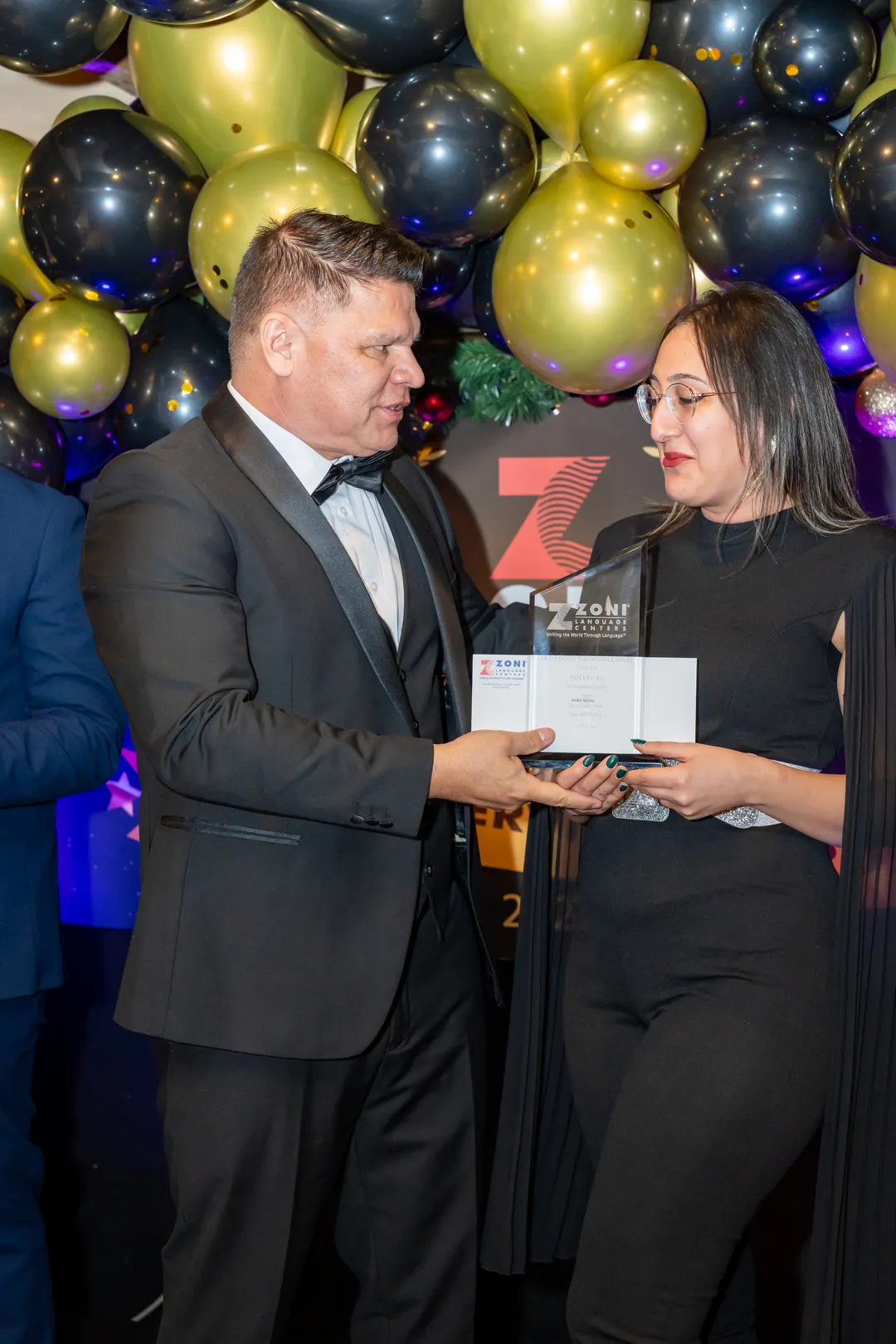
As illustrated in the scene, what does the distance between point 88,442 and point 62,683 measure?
94 centimetres

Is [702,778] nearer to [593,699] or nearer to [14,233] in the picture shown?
[593,699]

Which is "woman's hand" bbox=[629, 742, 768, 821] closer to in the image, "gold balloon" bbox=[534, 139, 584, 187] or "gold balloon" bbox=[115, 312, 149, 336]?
"gold balloon" bbox=[534, 139, 584, 187]

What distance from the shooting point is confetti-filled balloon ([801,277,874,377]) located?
2410 mm

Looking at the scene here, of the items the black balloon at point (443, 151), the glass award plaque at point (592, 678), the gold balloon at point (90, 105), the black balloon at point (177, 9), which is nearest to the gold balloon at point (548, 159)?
the black balloon at point (443, 151)

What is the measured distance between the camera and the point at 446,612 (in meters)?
2.08

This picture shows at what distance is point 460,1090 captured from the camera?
207 centimetres

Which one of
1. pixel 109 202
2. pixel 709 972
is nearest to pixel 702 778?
pixel 709 972

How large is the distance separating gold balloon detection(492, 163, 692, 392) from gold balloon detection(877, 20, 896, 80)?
440 millimetres

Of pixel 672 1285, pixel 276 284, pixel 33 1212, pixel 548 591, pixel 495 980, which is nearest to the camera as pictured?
pixel 672 1285

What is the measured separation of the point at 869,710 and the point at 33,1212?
1.74 meters

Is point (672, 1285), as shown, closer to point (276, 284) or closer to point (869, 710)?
point (869, 710)

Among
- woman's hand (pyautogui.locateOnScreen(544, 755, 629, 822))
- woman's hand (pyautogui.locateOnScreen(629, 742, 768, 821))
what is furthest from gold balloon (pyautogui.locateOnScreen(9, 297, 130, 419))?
woman's hand (pyautogui.locateOnScreen(629, 742, 768, 821))

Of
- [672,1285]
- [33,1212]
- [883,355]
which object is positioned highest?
[883,355]

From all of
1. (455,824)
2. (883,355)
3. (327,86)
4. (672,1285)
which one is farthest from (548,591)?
(327,86)
